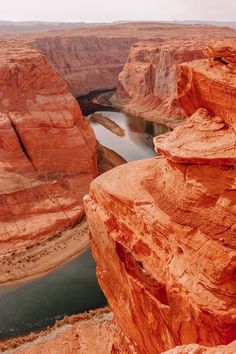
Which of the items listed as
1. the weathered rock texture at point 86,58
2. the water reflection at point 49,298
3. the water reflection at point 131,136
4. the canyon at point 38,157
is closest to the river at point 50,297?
the water reflection at point 49,298

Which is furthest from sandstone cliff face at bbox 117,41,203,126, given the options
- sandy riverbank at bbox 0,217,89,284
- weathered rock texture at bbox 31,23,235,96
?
sandy riverbank at bbox 0,217,89,284

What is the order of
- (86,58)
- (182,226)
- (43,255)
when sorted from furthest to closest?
1. (86,58)
2. (43,255)
3. (182,226)

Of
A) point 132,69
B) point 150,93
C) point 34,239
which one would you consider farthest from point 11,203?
point 132,69

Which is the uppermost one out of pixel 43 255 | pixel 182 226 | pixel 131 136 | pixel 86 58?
pixel 182 226

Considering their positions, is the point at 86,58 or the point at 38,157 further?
→ the point at 86,58

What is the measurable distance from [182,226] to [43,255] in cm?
1708

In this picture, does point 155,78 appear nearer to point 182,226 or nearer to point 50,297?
point 50,297

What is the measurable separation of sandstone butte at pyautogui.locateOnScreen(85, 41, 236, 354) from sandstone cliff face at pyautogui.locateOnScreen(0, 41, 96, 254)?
50.4 ft

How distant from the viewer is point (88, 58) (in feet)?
270

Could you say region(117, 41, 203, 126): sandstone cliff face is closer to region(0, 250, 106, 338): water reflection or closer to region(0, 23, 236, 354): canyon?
region(0, 250, 106, 338): water reflection

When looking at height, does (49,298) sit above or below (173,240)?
below

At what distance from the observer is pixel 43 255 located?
83.0 ft

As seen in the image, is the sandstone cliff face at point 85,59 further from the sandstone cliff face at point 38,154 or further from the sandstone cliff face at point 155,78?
the sandstone cliff face at point 38,154

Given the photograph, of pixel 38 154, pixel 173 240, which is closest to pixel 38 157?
pixel 38 154
